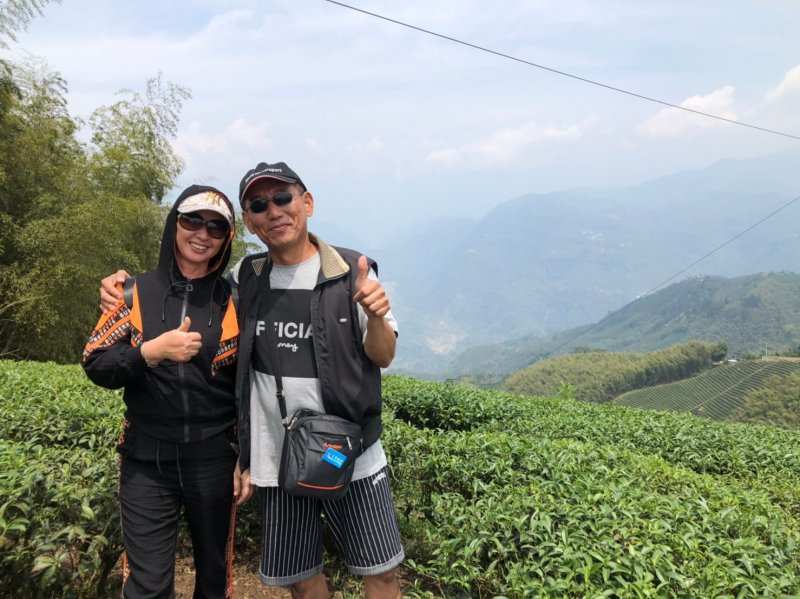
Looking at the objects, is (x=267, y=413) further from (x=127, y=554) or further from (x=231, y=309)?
(x=127, y=554)

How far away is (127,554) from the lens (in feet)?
6.70

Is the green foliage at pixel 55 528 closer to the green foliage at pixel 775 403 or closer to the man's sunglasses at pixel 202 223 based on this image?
the man's sunglasses at pixel 202 223

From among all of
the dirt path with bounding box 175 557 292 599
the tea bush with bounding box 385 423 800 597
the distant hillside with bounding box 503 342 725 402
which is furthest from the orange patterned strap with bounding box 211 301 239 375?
the distant hillside with bounding box 503 342 725 402

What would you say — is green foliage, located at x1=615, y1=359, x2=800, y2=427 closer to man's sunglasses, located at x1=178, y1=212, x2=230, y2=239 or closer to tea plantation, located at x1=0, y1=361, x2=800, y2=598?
→ tea plantation, located at x1=0, y1=361, x2=800, y2=598

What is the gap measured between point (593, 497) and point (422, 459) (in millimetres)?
1037

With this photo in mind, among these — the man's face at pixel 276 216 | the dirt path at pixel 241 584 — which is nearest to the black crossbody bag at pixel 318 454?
the man's face at pixel 276 216

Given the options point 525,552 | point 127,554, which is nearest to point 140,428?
point 127,554

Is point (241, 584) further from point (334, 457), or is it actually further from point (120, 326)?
point (120, 326)

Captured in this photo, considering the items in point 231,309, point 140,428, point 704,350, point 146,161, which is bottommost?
point 704,350

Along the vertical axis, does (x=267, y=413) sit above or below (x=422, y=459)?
above

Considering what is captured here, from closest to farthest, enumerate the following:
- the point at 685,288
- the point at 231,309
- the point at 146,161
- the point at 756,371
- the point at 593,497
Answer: the point at 231,309
the point at 593,497
the point at 146,161
the point at 756,371
the point at 685,288

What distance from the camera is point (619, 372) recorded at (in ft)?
256

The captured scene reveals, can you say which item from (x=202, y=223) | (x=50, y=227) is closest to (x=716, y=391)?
(x=50, y=227)

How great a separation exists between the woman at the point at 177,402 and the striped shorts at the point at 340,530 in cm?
20
